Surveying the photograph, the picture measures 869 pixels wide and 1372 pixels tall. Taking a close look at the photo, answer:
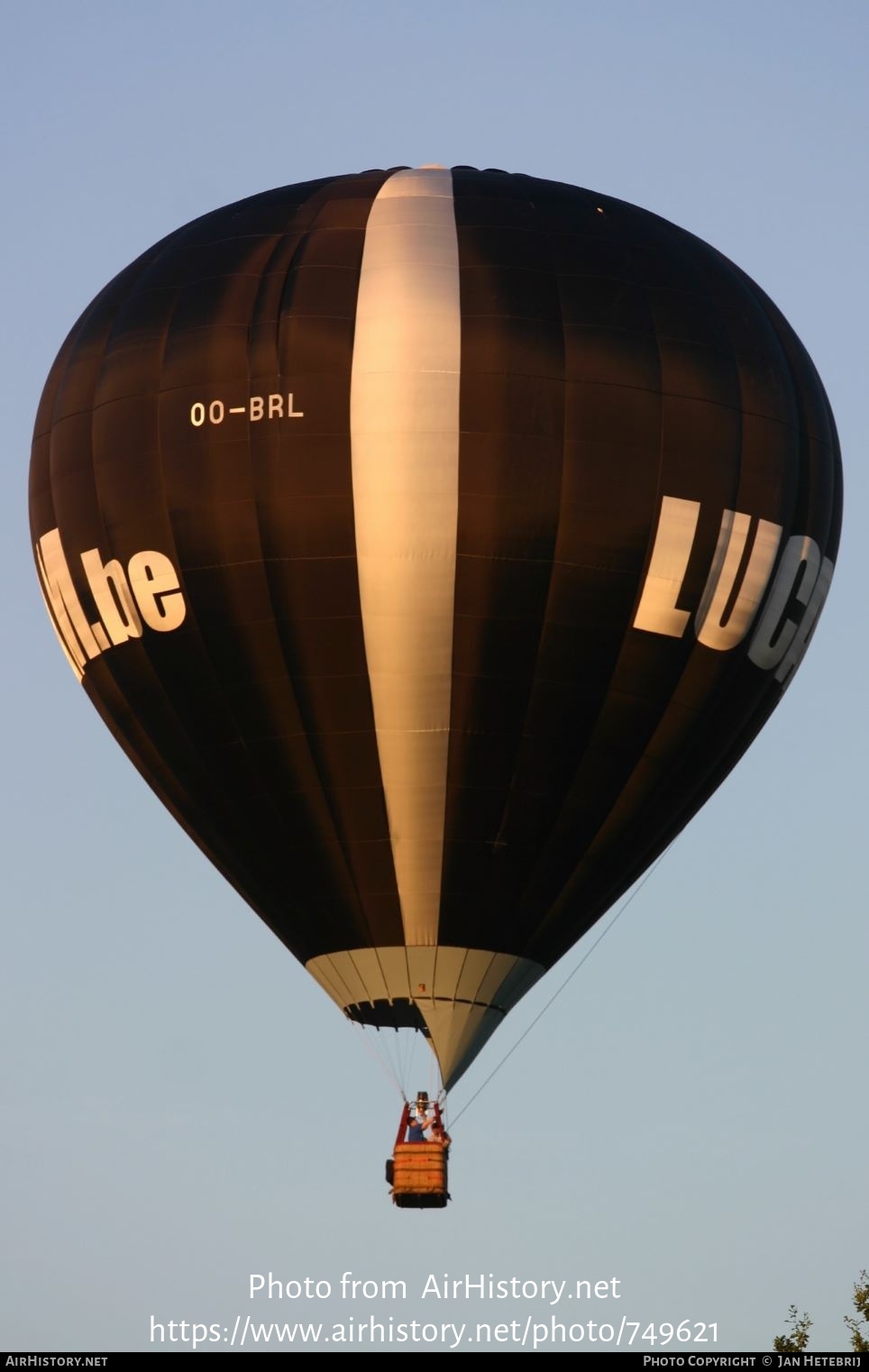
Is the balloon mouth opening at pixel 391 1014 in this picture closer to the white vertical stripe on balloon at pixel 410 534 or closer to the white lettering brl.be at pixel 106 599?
the white vertical stripe on balloon at pixel 410 534

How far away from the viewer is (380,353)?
1668 inches

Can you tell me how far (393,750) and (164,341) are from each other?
195 inches

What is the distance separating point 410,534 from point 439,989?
15.6ft

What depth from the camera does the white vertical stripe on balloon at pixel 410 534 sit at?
42.0 meters

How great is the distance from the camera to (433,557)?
41969 mm

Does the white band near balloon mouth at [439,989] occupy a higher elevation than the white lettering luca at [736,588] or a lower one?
lower

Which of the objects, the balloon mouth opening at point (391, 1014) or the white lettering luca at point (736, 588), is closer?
the white lettering luca at point (736, 588)

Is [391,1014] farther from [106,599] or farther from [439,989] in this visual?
[106,599]

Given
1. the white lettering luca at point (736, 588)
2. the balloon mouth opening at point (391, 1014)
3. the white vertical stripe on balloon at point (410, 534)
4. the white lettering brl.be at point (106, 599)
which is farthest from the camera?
the balloon mouth opening at point (391, 1014)

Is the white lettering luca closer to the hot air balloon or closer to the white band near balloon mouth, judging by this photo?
the hot air balloon

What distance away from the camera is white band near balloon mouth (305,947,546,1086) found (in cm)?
4275

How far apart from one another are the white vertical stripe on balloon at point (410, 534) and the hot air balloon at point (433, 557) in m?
0.03

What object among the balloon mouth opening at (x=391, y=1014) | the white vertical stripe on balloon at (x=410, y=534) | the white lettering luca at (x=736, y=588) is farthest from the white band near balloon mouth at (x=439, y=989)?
the white lettering luca at (x=736, y=588)

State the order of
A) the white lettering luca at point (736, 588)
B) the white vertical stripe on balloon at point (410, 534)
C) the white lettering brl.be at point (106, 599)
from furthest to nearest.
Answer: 1. the white lettering brl.be at point (106, 599)
2. the white lettering luca at point (736, 588)
3. the white vertical stripe on balloon at point (410, 534)
